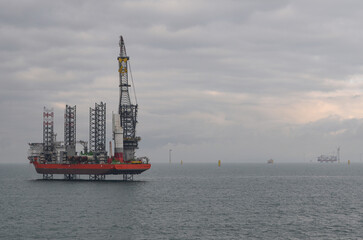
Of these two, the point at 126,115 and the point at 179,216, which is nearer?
the point at 179,216

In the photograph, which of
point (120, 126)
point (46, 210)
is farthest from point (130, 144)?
point (46, 210)

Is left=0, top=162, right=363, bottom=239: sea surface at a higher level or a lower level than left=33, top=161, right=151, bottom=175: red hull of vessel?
lower

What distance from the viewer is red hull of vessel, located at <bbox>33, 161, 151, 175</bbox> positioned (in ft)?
468

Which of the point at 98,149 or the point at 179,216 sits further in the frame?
the point at 98,149

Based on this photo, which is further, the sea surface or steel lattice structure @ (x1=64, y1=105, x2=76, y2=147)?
steel lattice structure @ (x1=64, y1=105, x2=76, y2=147)

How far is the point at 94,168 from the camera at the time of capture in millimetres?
148625

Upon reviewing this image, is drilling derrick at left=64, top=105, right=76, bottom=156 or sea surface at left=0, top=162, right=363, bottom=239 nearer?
sea surface at left=0, top=162, right=363, bottom=239

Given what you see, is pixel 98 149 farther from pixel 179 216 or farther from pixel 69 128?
pixel 179 216

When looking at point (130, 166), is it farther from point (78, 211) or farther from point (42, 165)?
point (78, 211)

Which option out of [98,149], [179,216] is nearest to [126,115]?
[98,149]

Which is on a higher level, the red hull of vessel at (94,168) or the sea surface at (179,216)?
the red hull of vessel at (94,168)

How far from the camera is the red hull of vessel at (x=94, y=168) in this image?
142 meters

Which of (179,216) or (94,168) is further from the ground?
(94,168)

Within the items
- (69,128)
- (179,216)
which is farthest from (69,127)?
(179,216)
